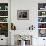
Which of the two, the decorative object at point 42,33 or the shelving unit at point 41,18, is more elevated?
the shelving unit at point 41,18

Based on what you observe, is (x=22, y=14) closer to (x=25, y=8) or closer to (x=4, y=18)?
(x=25, y=8)

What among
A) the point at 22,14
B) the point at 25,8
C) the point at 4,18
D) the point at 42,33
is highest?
the point at 25,8

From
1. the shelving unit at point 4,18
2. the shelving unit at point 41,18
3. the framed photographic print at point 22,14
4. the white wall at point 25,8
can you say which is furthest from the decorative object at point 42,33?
the shelving unit at point 4,18

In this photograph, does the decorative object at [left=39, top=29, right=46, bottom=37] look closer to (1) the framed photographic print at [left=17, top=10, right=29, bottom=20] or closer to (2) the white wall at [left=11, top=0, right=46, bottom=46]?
(2) the white wall at [left=11, top=0, right=46, bottom=46]

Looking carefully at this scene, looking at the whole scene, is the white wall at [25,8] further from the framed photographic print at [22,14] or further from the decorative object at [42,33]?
the decorative object at [42,33]

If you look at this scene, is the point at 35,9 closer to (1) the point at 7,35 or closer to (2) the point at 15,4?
(2) the point at 15,4

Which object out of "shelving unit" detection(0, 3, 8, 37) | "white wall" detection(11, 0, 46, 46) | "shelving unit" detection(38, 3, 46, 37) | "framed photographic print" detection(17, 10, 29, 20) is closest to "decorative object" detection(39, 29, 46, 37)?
"shelving unit" detection(38, 3, 46, 37)

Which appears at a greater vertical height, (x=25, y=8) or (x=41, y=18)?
(x=25, y=8)

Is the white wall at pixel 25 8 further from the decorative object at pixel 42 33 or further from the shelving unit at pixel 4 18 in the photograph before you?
the shelving unit at pixel 4 18

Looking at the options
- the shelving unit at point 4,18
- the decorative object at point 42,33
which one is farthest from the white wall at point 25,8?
the shelving unit at point 4,18

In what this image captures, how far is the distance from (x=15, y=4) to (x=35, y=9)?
1.06 m

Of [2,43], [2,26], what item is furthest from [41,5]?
[2,43]

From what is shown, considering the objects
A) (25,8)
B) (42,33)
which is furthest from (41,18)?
(25,8)

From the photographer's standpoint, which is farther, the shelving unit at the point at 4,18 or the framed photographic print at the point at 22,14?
the shelving unit at the point at 4,18
